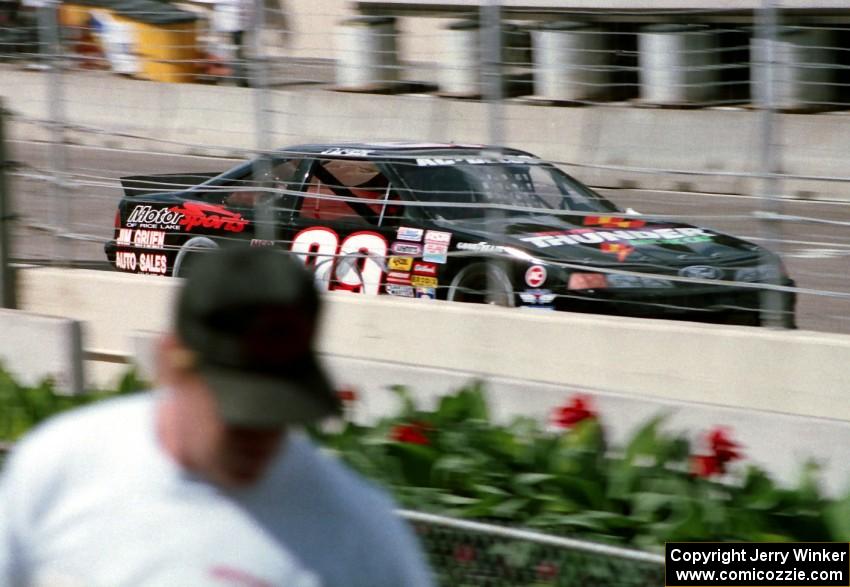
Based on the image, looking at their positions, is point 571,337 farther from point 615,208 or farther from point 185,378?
point 185,378

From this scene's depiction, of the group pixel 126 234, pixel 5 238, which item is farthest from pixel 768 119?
pixel 126 234

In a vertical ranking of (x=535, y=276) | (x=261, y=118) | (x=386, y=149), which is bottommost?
(x=535, y=276)

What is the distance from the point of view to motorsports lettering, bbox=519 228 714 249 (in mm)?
7762

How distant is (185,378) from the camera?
2.02m

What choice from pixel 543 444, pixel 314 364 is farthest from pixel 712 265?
pixel 314 364

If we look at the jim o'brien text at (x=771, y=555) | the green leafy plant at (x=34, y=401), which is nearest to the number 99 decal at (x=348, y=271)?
the green leafy plant at (x=34, y=401)

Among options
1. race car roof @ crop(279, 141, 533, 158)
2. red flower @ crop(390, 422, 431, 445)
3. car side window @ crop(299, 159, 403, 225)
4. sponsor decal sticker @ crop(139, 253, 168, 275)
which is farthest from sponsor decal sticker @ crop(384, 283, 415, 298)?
red flower @ crop(390, 422, 431, 445)

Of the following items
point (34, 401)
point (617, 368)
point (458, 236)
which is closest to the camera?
point (34, 401)

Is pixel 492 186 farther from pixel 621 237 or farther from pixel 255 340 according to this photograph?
pixel 255 340

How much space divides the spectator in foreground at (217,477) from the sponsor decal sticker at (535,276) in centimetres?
514

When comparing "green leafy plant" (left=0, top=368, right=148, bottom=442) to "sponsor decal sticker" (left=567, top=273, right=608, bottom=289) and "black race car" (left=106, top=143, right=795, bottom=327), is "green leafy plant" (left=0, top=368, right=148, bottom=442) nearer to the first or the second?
"black race car" (left=106, top=143, right=795, bottom=327)

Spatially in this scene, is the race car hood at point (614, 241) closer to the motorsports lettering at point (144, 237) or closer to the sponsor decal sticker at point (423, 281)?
the sponsor decal sticker at point (423, 281)

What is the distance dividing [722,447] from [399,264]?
12.3 feet

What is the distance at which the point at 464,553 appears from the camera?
372 centimetres
